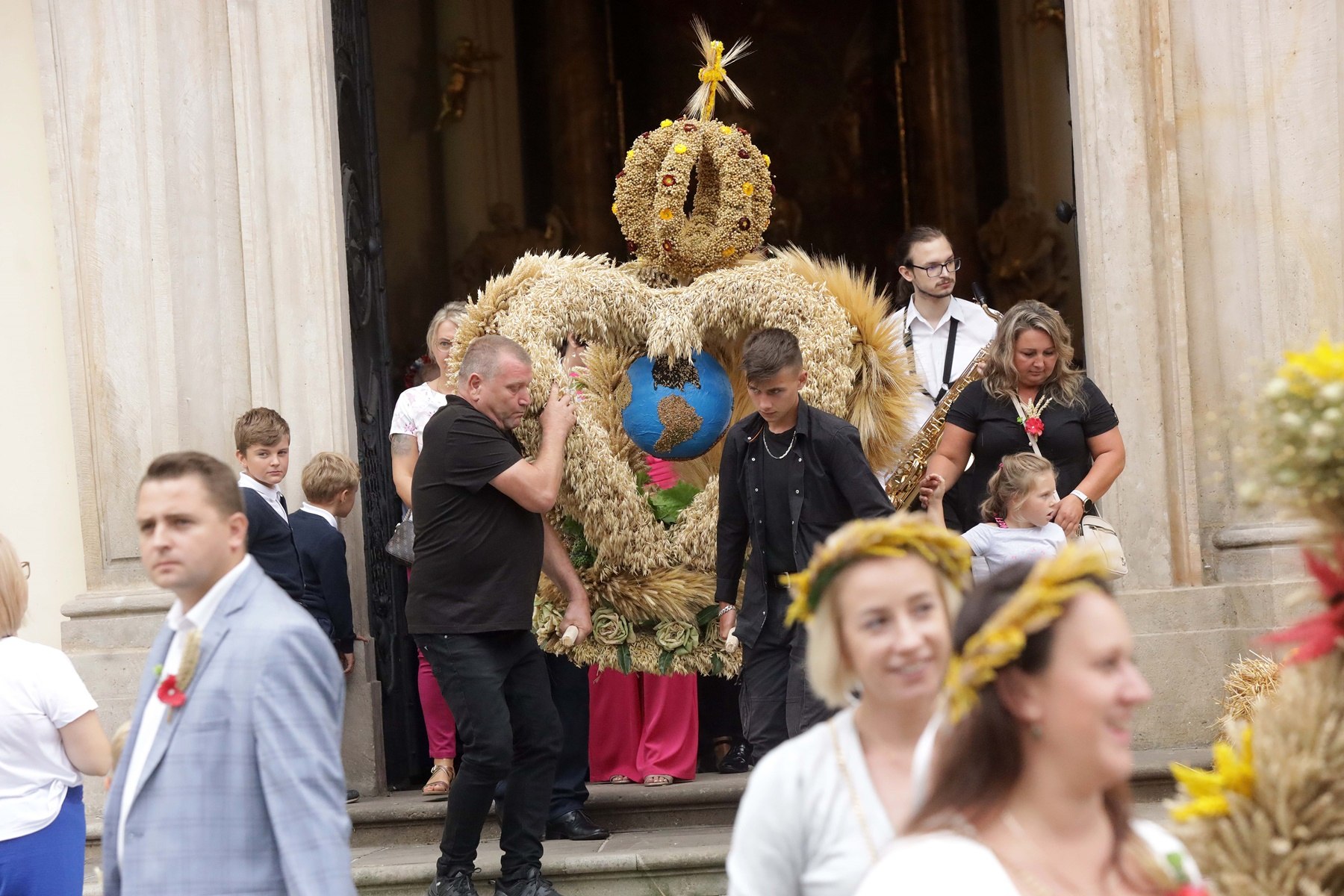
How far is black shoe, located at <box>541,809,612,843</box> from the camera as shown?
607 centimetres

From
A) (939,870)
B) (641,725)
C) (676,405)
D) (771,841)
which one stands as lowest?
(641,725)

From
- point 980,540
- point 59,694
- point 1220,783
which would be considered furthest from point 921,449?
point 1220,783

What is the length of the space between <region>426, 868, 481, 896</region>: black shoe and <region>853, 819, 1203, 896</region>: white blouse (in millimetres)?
3422

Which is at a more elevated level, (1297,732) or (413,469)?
(413,469)

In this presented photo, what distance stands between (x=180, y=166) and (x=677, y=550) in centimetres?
292

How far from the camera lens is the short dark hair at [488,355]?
5.25 meters

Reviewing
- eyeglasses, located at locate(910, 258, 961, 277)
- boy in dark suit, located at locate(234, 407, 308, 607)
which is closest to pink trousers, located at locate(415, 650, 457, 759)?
boy in dark suit, located at locate(234, 407, 308, 607)

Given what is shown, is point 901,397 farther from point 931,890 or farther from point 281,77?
point 931,890

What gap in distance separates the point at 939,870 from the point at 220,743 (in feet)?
5.05

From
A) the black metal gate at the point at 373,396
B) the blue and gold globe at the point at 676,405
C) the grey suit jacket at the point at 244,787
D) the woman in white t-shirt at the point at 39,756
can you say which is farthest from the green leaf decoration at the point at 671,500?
the grey suit jacket at the point at 244,787

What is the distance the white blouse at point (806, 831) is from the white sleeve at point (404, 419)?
425 centimetres

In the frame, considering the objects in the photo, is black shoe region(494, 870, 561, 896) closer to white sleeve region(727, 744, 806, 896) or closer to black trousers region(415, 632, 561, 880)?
black trousers region(415, 632, 561, 880)

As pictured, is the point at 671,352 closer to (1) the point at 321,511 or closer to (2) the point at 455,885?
(1) the point at 321,511

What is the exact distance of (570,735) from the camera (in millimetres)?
6180
